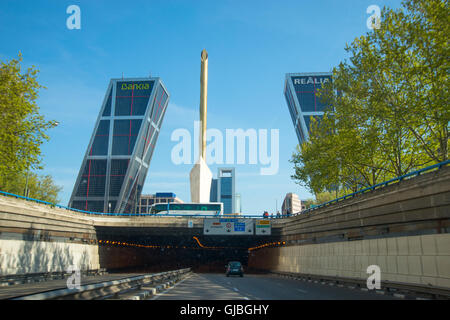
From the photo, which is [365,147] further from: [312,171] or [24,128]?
→ [24,128]

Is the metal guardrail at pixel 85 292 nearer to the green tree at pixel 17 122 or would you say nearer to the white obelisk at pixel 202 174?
the green tree at pixel 17 122

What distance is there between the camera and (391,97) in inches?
997

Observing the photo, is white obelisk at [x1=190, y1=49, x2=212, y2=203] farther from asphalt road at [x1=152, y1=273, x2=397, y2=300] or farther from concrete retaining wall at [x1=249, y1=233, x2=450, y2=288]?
asphalt road at [x1=152, y1=273, x2=397, y2=300]

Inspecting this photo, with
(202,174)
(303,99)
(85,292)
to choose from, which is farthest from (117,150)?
(85,292)

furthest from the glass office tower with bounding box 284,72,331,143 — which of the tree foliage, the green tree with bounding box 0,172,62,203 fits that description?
the tree foliage

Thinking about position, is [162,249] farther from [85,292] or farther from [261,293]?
[85,292]

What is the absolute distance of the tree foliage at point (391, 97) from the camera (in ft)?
67.2

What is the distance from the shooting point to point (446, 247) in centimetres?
1340

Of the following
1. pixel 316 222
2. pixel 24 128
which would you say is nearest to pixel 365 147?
pixel 316 222

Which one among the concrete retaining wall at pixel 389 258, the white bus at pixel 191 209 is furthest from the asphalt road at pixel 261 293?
the white bus at pixel 191 209

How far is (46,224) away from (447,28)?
1125 inches

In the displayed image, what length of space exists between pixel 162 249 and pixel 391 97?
198 feet

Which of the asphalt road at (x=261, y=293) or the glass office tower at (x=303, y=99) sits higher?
the glass office tower at (x=303, y=99)

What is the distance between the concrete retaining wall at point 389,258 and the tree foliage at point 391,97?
7.47m
